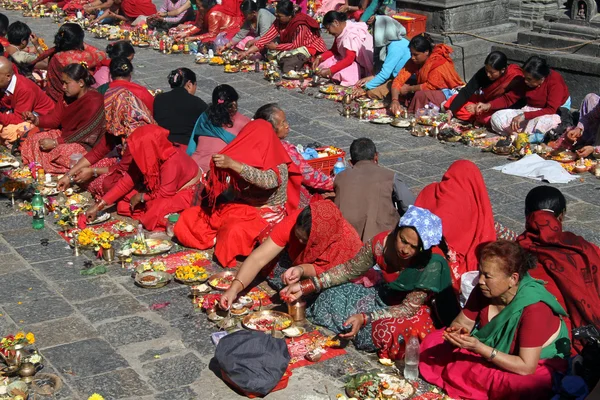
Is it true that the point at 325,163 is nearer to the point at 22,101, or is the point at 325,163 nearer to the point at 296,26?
the point at 22,101

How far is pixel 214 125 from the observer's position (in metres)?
8.96

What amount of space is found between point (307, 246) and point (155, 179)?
231cm

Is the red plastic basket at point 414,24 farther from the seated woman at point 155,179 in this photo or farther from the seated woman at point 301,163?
the seated woman at point 155,179

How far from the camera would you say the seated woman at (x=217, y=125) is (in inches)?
348

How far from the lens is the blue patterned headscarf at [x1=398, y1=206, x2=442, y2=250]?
234 inches

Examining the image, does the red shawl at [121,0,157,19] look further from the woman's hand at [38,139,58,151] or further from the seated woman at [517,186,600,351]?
the seated woman at [517,186,600,351]

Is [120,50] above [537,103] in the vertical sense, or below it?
above

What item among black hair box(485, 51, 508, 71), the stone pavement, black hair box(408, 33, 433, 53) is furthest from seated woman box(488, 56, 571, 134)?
black hair box(408, 33, 433, 53)

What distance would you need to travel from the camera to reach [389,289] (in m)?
6.61

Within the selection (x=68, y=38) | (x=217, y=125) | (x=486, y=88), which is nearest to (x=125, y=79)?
(x=217, y=125)

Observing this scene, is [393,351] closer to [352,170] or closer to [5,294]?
[352,170]

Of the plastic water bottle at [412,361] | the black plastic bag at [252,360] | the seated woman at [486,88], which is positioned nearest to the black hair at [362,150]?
the plastic water bottle at [412,361]

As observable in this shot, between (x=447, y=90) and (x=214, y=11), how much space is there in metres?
5.71

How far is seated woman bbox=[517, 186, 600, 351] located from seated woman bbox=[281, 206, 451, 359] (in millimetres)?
648
